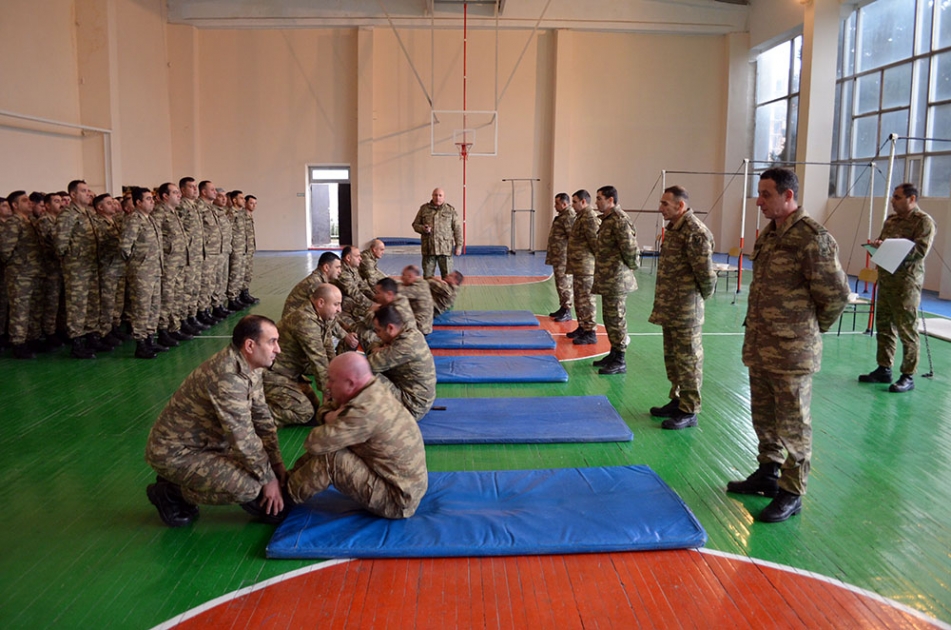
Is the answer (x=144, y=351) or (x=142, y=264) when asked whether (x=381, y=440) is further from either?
(x=142, y=264)

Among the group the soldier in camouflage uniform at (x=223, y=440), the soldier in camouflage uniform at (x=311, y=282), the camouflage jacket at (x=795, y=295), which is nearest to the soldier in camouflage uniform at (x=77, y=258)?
the soldier in camouflage uniform at (x=311, y=282)

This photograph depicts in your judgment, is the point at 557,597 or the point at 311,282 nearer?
the point at 557,597

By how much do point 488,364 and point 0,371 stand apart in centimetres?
433

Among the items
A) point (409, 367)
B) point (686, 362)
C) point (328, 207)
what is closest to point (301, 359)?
point (409, 367)

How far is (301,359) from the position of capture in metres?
4.88

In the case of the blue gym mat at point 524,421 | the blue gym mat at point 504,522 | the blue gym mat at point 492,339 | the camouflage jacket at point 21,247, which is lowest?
the blue gym mat at point 504,522

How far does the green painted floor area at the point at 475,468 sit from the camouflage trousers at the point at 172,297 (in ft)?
2.28

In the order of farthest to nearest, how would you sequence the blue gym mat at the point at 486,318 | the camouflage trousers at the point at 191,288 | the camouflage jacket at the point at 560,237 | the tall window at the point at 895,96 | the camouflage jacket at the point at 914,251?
the tall window at the point at 895,96
the camouflage jacket at the point at 560,237
the blue gym mat at the point at 486,318
the camouflage trousers at the point at 191,288
the camouflage jacket at the point at 914,251

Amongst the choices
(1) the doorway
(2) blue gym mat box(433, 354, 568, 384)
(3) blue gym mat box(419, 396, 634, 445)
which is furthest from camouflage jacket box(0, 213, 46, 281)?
(1) the doorway

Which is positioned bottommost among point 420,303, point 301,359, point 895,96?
point 301,359

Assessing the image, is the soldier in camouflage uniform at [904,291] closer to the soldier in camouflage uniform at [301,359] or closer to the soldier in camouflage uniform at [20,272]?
the soldier in camouflage uniform at [301,359]

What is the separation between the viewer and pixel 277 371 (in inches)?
191

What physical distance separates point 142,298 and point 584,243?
14.7 ft

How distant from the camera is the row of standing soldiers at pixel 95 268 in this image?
268 inches
